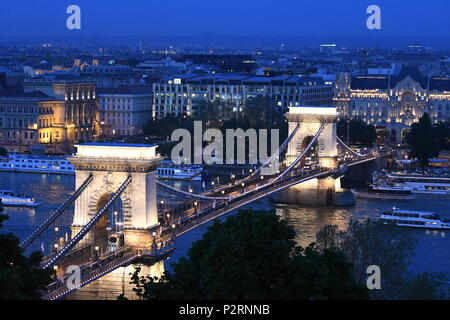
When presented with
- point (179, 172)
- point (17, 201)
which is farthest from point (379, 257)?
point (179, 172)

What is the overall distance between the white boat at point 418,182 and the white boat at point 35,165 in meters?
8.41

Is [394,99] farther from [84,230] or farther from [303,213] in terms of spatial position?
[84,230]

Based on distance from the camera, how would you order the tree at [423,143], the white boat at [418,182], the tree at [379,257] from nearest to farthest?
the tree at [379,257], the white boat at [418,182], the tree at [423,143]

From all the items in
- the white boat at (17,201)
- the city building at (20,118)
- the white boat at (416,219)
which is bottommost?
the white boat at (416,219)

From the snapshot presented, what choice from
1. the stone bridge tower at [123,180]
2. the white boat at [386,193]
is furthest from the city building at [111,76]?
the stone bridge tower at [123,180]

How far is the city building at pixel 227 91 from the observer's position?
4566cm

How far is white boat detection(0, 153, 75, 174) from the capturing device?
33.3 meters

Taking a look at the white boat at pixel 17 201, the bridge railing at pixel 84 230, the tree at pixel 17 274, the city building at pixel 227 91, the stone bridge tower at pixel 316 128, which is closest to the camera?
the tree at pixel 17 274

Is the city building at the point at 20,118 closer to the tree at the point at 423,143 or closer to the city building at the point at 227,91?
the city building at the point at 227,91

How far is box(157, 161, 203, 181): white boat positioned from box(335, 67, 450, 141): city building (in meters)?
13.9

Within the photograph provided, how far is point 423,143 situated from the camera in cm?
3634

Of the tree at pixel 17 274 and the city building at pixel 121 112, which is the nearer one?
the tree at pixel 17 274

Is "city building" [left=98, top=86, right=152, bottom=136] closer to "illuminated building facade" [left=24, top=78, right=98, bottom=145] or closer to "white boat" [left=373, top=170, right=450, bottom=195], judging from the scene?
"illuminated building facade" [left=24, top=78, right=98, bottom=145]
